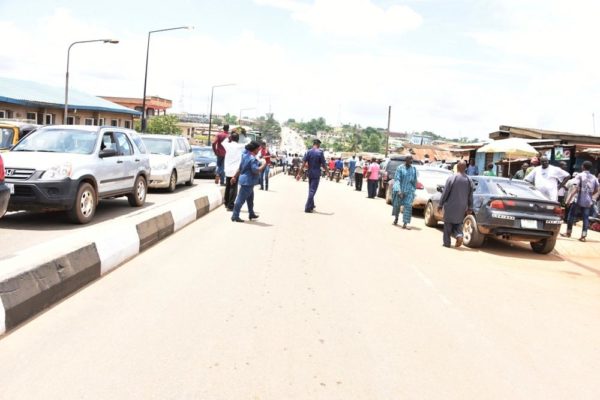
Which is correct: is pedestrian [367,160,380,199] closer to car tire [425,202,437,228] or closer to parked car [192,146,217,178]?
parked car [192,146,217,178]

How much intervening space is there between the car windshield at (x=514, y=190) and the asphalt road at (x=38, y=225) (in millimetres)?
7531

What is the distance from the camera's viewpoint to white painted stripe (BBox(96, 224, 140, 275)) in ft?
21.5

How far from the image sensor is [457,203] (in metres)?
10.3

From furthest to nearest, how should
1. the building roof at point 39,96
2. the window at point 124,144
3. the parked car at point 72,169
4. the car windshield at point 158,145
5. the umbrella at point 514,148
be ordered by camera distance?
1. the building roof at point 39,96
2. the car windshield at point 158,145
3. the umbrella at point 514,148
4. the window at point 124,144
5. the parked car at point 72,169

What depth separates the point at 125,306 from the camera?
5.32 m

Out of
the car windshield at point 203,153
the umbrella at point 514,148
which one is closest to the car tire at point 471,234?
the umbrella at point 514,148

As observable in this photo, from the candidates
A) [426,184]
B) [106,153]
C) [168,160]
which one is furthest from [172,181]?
[426,184]

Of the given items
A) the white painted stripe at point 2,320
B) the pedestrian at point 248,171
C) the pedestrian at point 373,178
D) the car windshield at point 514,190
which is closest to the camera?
the white painted stripe at point 2,320

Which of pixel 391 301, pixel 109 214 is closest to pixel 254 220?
pixel 109 214

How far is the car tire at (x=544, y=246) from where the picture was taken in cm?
1031

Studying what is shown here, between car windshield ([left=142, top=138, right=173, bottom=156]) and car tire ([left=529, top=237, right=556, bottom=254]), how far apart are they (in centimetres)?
1103

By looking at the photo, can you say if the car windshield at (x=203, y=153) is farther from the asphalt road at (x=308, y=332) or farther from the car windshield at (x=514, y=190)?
the asphalt road at (x=308, y=332)

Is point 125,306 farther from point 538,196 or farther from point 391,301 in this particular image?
point 538,196

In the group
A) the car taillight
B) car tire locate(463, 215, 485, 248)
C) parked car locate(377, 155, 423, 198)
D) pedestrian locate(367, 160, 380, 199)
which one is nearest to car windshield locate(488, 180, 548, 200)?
the car taillight
